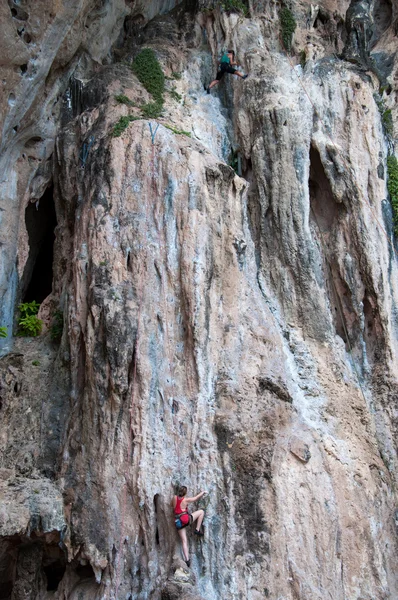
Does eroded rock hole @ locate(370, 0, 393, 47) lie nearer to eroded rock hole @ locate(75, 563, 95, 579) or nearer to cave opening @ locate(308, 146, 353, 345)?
cave opening @ locate(308, 146, 353, 345)

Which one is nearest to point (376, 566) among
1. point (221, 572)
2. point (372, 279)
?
point (221, 572)

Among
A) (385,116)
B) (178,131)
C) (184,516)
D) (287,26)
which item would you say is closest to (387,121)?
(385,116)

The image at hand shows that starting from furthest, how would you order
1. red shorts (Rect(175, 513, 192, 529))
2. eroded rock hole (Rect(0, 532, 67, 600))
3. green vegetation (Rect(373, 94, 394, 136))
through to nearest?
green vegetation (Rect(373, 94, 394, 136)) < eroded rock hole (Rect(0, 532, 67, 600)) < red shorts (Rect(175, 513, 192, 529))

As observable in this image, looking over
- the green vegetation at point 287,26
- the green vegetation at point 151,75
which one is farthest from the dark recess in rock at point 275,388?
the green vegetation at point 287,26

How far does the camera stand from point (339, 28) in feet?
49.0

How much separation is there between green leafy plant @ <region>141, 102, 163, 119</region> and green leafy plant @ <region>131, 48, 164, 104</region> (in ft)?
0.85

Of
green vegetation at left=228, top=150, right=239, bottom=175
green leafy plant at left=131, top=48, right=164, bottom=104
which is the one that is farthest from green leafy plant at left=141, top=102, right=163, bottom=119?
green vegetation at left=228, top=150, right=239, bottom=175

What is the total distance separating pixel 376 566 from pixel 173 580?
3.22 m

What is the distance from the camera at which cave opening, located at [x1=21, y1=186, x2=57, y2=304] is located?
14.2 m

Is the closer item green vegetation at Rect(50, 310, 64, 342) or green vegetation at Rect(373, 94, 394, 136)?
green vegetation at Rect(50, 310, 64, 342)

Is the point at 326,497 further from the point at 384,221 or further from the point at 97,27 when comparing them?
the point at 97,27

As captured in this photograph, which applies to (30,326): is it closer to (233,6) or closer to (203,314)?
(203,314)

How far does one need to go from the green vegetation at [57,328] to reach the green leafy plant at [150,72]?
5276 mm

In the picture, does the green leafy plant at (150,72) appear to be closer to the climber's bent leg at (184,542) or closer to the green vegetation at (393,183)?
the green vegetation at (393,183)
